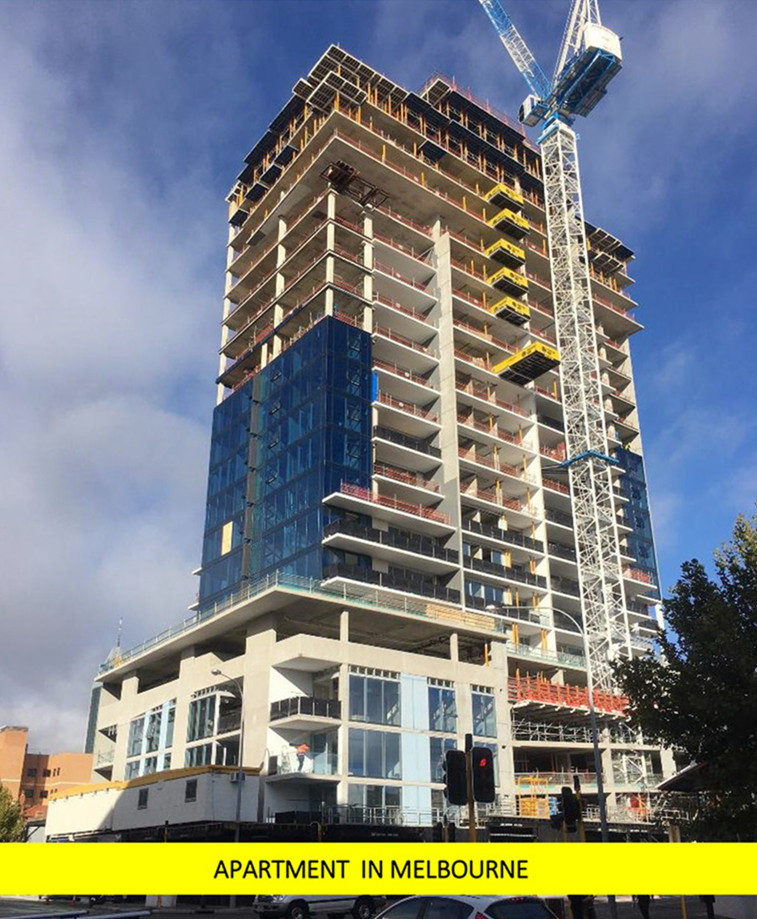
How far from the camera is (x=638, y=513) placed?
296ft

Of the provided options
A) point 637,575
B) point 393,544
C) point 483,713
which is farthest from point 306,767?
point 637,575

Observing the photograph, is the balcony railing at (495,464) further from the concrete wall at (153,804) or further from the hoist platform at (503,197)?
the concrete wall at (153,804)

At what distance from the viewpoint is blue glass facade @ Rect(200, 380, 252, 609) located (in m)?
65.4

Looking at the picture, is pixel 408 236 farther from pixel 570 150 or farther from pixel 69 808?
pixel 69 808

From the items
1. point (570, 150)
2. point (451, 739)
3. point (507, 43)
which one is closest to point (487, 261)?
point (570, 150)

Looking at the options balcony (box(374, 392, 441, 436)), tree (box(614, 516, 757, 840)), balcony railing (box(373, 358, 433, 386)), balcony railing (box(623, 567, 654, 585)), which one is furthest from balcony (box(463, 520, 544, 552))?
tree (box(614, 516, 757, 840))

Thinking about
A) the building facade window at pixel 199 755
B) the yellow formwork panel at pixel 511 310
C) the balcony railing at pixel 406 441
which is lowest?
the building facade window at pixel 199 755

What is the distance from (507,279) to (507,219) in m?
6.55

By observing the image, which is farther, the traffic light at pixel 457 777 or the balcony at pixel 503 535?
the balcony at pixel 503 535

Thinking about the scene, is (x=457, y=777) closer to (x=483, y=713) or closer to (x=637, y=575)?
(x=483, y=713)

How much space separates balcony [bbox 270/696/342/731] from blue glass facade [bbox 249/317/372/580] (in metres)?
11.7

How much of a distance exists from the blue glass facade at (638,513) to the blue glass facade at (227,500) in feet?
141

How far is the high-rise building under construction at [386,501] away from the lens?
→ 48.9 meters

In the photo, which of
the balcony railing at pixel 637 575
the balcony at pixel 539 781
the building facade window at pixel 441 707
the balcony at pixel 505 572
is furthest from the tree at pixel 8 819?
the balcony railing at pixel 637 575
